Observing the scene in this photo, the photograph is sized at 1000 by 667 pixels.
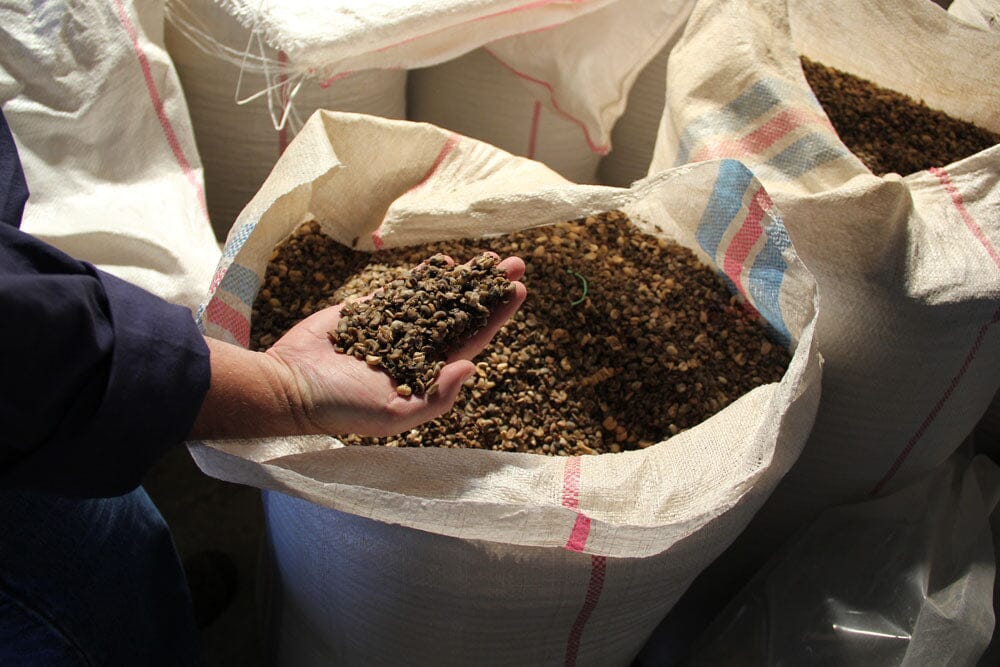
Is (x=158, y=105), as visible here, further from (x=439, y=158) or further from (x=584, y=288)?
(x=584, y=288)

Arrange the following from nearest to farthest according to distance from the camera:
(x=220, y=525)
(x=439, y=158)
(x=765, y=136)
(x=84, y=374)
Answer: (x=84, y=374), (x=765, y=136), (x=439, y=158), (x=220, y=525)

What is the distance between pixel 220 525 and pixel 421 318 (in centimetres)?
70

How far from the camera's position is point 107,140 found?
3.11 feet

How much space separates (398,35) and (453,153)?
162 millimetres

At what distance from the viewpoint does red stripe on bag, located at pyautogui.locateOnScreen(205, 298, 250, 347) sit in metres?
0.77

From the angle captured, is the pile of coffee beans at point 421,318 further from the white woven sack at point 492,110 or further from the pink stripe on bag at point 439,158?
the white woven sack at point 492,110

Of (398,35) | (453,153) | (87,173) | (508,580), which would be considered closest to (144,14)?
(87,173)

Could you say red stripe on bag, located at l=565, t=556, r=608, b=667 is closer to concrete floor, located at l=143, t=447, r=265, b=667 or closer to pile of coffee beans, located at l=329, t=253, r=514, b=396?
pile of coffee beans, located at l=329, t=253, r=514, b=396

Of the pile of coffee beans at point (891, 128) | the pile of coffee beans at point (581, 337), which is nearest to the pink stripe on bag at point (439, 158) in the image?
the pile of coffee beans at point (581, 337)

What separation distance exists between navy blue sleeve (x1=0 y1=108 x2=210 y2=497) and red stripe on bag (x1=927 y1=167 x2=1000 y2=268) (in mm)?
780

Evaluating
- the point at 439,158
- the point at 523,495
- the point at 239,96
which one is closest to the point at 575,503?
the point at 523,495

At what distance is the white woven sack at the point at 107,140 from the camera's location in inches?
34.5

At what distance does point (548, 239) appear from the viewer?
102 centimetres

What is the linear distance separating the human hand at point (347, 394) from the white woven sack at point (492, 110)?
669 mm
